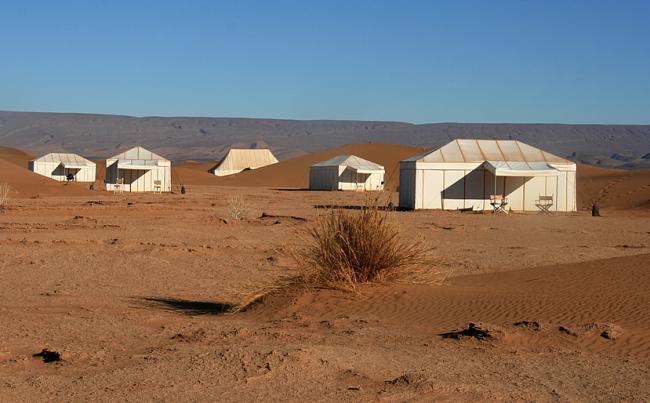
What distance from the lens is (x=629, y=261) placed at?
13.9 m

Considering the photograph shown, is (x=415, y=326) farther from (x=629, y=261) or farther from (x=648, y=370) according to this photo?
(x=629, y=261)

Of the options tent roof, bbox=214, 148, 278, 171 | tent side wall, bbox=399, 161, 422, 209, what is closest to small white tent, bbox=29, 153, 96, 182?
tent roof, bbox=214, 148, 278, 171

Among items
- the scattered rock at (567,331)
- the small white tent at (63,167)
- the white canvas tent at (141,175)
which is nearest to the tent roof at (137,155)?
the white canvas tent at (141,175)

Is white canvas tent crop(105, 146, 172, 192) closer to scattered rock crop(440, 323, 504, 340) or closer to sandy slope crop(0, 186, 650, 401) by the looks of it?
sandy slope crop(0, 186, 650, 401)

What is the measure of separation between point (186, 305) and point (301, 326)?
102 inches

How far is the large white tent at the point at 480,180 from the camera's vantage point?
114 feet

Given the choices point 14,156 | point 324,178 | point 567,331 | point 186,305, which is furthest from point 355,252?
point 14,156

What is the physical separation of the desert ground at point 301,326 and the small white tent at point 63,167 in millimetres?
52885

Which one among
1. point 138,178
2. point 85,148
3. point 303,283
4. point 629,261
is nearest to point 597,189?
point 138,178

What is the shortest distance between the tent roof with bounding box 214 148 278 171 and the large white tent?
66.0 meters

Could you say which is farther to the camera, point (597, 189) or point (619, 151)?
point (619, 151)

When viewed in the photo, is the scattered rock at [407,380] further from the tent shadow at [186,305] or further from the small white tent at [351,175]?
the small white tent at [351,175]

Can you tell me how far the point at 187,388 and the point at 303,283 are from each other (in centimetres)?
474

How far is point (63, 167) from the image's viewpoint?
7106cm
